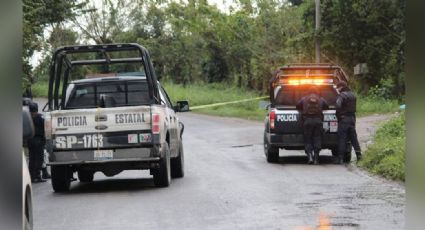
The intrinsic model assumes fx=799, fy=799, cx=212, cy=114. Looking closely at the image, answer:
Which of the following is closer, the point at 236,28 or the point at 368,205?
the point at 368,205

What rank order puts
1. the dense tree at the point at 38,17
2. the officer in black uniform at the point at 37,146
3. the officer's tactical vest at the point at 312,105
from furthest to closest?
the dense tree at the point at 38,17, the officer's tactical vest at the point at 312,105, the officer in black uniform at the point at 37,146

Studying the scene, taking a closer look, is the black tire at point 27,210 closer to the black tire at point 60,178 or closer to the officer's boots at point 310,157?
the black tire at point 60,178

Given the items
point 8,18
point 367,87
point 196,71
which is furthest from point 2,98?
point 196,71

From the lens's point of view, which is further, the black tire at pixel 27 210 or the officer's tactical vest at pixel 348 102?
the officer's tactical vest at pixel 348 102

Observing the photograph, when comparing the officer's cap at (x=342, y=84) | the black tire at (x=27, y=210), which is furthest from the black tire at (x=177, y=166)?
the black tire at (x=27, y=210)

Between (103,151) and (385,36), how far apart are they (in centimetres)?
2476

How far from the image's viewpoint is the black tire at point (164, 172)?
13.4m

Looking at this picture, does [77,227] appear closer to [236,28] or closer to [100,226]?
[100,226]

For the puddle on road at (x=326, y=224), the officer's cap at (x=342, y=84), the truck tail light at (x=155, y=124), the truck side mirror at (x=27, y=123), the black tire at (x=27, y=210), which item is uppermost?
the truck side mirror at (x=27, y=123)

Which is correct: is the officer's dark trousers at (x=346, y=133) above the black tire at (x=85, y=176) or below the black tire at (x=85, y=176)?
above

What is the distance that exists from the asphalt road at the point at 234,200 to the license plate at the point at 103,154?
609 mm

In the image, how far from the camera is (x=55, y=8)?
22031mm

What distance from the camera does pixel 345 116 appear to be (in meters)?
17.0

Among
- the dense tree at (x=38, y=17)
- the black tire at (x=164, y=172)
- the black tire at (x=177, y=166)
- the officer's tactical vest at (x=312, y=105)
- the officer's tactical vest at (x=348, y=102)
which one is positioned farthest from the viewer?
the dense tree at (x=38, y=17)
